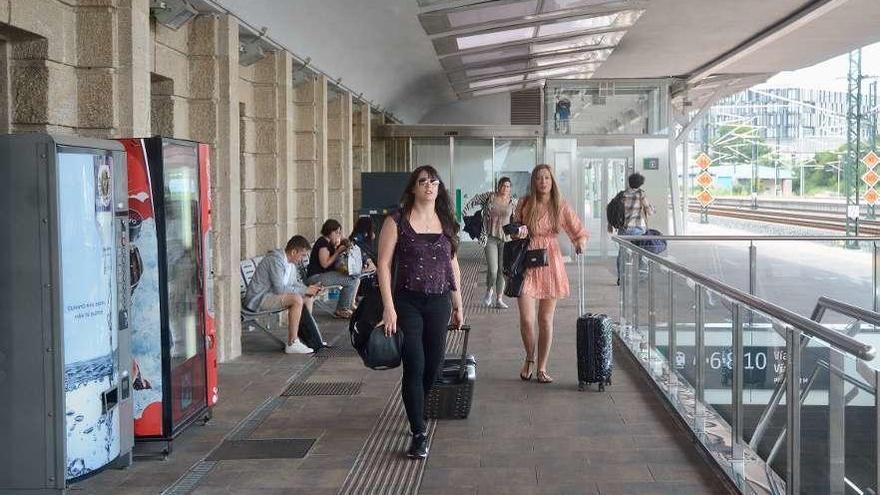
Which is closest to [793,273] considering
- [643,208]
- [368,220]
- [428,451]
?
[643,208]

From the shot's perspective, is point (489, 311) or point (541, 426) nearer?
point (541, 426)

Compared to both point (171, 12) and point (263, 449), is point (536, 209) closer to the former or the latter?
point (263, 449)

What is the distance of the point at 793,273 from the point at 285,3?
6180 millimetres

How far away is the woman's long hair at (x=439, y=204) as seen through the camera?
586 cm

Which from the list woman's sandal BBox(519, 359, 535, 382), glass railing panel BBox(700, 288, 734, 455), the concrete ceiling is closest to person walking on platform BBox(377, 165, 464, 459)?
glass railing panel BBox(700, 288, 734, 455)

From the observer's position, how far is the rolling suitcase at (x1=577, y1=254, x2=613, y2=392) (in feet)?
24.7

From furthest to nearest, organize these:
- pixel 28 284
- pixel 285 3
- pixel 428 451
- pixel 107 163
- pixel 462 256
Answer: pixel 462 256, pixel 285 3, pixel 428 451, pixel 107 163, pixel 28 284

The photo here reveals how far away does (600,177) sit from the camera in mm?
20453

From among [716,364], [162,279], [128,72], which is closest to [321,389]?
[162,279]

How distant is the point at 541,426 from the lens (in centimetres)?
646

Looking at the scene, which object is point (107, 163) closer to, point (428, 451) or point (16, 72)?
point (16, 72)

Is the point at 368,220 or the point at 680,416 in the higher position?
the point at 368,220

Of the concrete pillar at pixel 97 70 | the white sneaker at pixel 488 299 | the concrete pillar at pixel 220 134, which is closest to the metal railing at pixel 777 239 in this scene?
the white sneaker at pixel 488 299

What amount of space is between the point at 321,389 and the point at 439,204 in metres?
2.44
